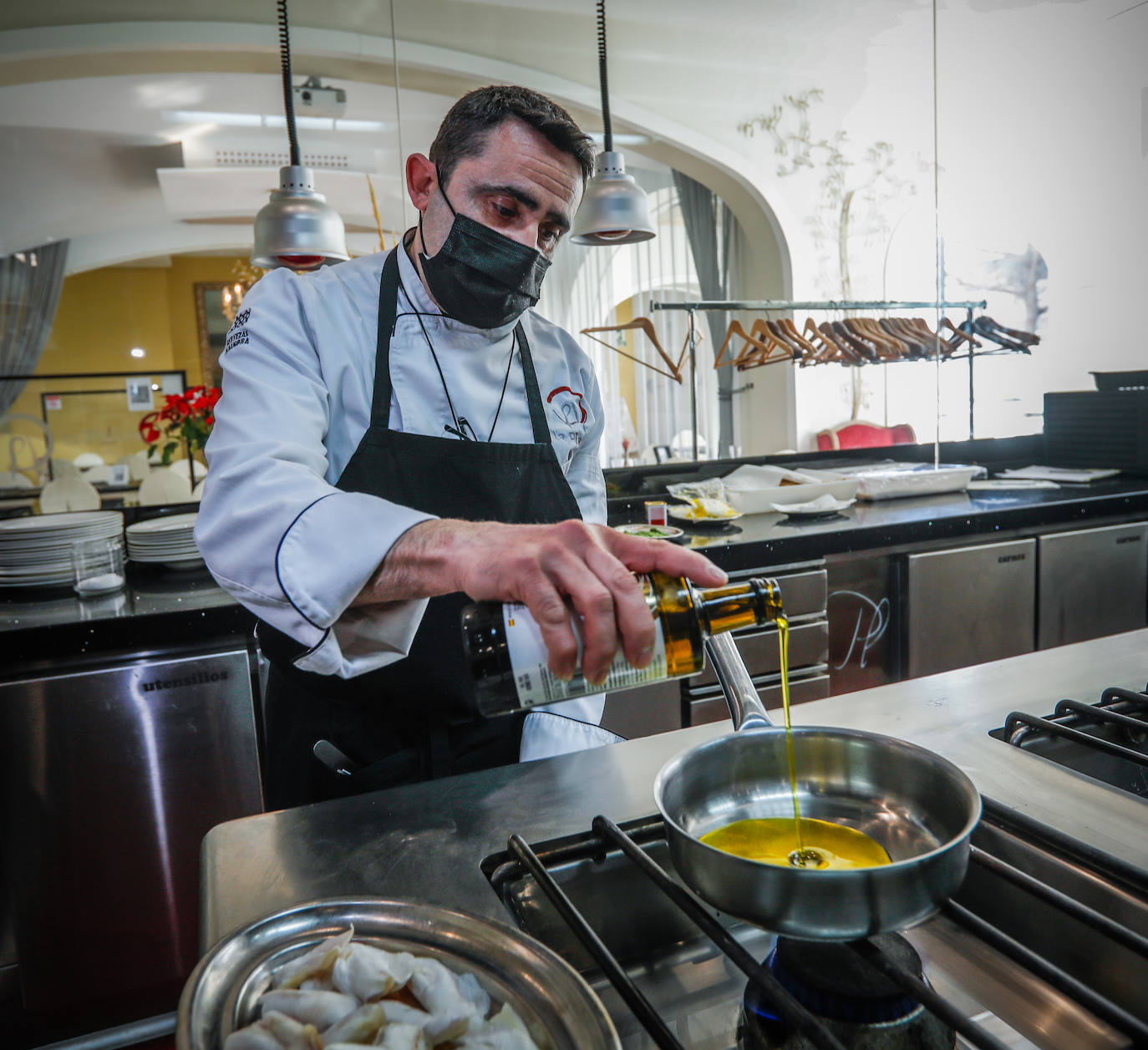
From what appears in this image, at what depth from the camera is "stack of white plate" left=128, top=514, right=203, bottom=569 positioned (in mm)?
2348

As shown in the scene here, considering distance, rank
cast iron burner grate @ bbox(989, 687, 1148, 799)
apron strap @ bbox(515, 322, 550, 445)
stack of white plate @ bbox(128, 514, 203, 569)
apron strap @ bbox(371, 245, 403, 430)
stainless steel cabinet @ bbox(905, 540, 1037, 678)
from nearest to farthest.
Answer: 1. cast iron burner grate @ bbox(989, 687, 1148, 799)
2. apron strap @ bbox(371, 245, 403, 430)
3. apron strap @ bbox(515, 322, 550, 445)
4. stack of white plate @ bbox(128, 514, 203, 569)
5. stainless steel cabinet @ bbox(905, 540, 1037, 678)

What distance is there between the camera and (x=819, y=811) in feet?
2.55

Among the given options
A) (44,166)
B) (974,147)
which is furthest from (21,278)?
(974,147)

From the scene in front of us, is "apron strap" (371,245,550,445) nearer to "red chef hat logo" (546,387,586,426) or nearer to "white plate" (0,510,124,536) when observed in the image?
"red chef hat logo" (546,387,586,426)

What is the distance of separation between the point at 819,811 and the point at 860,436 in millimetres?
4437

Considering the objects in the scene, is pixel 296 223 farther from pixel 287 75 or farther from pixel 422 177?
pixel 422 177

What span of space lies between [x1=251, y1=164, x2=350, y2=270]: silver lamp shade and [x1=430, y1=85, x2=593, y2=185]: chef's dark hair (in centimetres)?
136

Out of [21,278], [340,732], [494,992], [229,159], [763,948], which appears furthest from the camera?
[229,159]

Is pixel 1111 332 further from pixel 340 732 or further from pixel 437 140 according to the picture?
pixel 340 732

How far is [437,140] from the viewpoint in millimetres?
1390

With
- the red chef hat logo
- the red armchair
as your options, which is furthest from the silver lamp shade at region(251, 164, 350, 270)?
the red armchair

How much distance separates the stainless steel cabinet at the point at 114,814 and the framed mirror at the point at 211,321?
5909 mm

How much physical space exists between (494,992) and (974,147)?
18.7ft

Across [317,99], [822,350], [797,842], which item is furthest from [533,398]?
[317,99]
